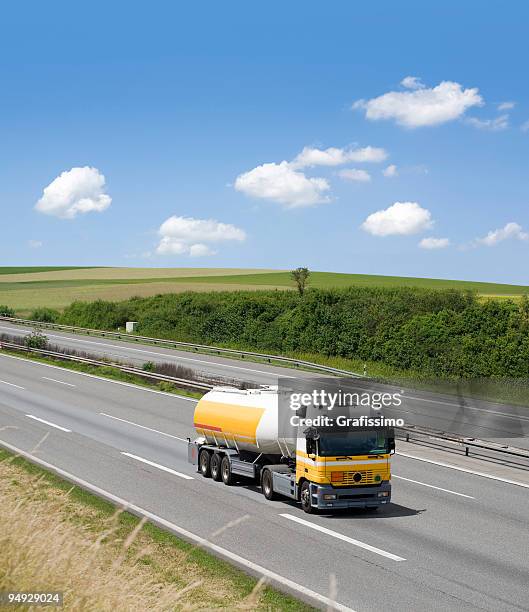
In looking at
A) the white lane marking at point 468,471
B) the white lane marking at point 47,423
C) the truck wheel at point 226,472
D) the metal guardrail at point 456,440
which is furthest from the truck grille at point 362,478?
the white lane marking at point 47,423

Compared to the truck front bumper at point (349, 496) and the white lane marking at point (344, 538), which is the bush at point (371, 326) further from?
the white lane marking at point (344, 538)

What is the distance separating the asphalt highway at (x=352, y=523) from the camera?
13.8 m

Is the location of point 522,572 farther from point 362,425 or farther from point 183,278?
point 183,278

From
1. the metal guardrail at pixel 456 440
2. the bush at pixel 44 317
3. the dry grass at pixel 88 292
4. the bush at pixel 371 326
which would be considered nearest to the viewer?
the metal guardrail at pixel 456 440

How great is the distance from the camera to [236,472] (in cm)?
2188

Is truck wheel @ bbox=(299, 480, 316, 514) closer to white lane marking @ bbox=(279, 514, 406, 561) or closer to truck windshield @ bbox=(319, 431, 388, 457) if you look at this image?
white lane marking @ bbox=(279, 514, 406, 561)

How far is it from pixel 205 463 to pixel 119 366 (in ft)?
97.5

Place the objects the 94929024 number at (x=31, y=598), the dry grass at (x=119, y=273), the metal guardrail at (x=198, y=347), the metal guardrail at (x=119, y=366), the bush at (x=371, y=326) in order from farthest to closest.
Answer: the dry grass at (x=119, y=273)
the metal guardrail at (x=198, y=347)
the bush at (x=371, y=326)
the metal guardrail at (x=119, y=366)
the 94929024 number at (x=31, y=598)

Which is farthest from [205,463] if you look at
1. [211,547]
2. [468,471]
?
[468,471]

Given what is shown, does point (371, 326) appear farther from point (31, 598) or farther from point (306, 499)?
point (31, 598)

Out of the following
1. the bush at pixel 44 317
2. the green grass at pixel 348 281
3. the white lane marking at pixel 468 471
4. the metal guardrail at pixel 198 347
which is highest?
the green grass at pixel 348 281

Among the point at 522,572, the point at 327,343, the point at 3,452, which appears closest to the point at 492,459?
the point at 522,572

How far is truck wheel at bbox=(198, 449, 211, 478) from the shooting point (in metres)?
23.3

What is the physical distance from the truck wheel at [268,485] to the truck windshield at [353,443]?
222 centimetres
